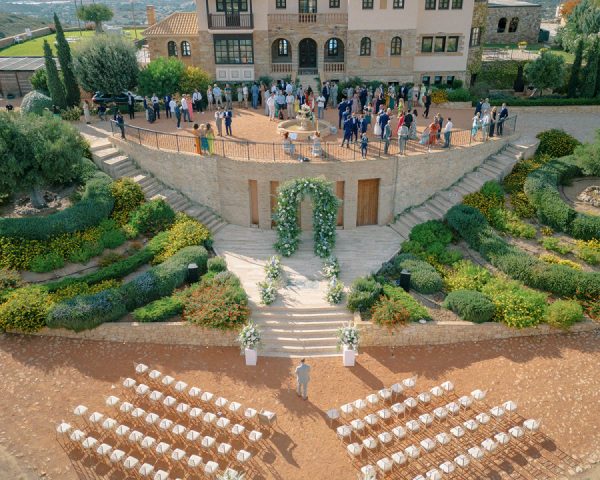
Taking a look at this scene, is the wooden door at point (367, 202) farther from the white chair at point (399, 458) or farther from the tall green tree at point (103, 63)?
the tall green tree at point (103, 63)

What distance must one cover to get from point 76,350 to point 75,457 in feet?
16.1

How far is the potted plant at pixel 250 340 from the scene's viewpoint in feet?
62.0

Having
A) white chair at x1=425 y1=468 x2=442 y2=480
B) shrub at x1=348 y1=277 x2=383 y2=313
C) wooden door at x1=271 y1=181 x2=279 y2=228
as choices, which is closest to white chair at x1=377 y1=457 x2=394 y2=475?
white chair at x1=425 y1=468 x2=442 y2=480

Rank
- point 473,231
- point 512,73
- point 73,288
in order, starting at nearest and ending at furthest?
1. point 73,288
2. point 473,231
3. point 512,73

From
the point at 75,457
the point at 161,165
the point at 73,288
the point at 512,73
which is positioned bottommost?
the point at 75,457

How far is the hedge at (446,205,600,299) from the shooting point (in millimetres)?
20750

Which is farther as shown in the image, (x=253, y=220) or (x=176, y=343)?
(x=253, y=220)

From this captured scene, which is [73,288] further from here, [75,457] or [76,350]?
[75,457]

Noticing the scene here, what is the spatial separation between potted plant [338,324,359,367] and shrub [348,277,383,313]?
1.51 meters

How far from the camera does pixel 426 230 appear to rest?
2522cm

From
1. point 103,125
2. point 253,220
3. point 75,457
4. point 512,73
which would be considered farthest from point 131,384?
point 512,73

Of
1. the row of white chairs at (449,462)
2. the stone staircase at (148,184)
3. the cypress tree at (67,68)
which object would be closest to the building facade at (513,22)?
the cypress tree at (67,68)

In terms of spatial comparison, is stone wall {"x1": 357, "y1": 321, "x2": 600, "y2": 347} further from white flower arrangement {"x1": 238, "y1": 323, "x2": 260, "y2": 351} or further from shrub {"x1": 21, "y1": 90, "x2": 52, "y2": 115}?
shrub {"x1": 21, "y1": 90, "x2": 52, "y2": 115}

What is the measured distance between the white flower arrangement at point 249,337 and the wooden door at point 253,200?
29.8 ft
